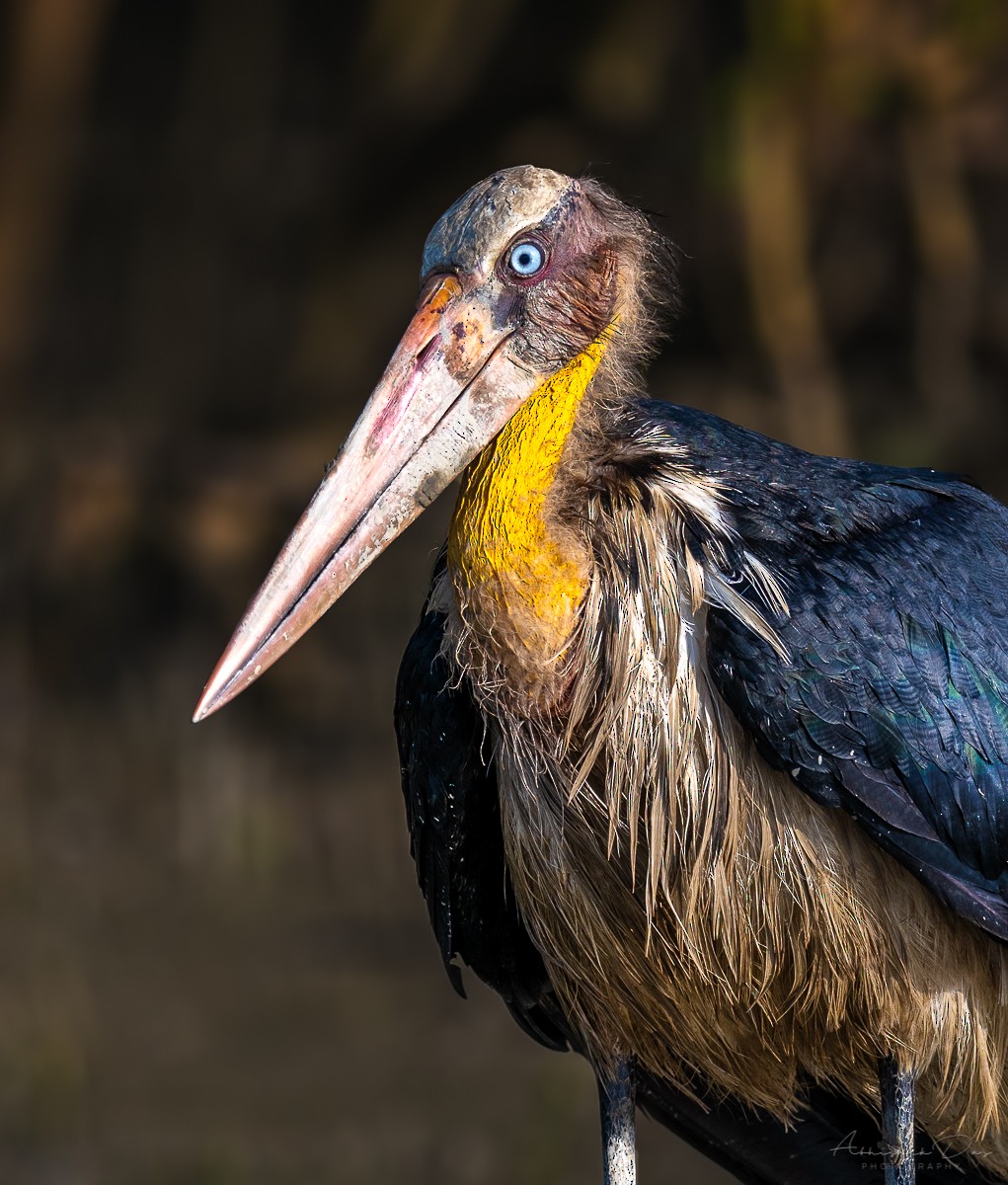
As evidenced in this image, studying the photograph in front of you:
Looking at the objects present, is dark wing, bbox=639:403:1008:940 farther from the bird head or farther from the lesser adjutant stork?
the bird head

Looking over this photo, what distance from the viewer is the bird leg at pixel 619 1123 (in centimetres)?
393

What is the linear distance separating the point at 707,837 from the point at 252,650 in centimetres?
84

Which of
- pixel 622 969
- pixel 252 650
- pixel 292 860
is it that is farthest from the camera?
pixel 292 860

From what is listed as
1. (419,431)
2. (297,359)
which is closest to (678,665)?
(419,431)

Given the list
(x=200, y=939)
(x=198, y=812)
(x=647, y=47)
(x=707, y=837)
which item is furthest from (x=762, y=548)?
(x=647, y=47)

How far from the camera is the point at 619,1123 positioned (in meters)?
3.96

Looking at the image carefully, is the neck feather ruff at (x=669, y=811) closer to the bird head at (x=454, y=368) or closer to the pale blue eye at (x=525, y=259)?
the bird head at (x=454, y=368)

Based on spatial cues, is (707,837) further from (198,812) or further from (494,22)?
(494,22)

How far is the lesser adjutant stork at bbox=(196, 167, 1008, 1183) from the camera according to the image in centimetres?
340

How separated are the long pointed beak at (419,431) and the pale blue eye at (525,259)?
0.09m

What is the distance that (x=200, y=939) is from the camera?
870 centimetres

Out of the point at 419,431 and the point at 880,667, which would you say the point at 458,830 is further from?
the point at 880,667

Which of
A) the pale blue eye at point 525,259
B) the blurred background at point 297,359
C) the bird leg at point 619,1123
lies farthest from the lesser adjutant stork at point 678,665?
the blurred background at point 297,359

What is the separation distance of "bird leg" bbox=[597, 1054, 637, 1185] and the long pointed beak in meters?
1.13
